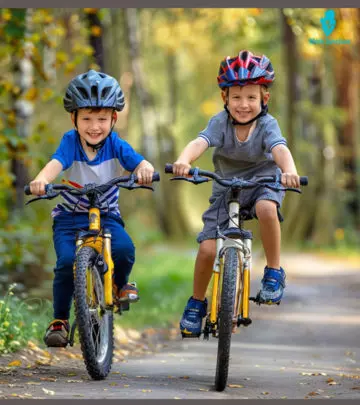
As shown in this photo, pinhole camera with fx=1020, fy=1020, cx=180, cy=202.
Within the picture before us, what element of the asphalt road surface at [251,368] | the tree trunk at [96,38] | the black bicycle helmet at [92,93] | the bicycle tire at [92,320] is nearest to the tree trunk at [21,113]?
the tree trunk at [96,38]

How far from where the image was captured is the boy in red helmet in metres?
7.05

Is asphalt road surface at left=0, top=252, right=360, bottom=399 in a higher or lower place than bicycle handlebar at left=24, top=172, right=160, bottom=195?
lower

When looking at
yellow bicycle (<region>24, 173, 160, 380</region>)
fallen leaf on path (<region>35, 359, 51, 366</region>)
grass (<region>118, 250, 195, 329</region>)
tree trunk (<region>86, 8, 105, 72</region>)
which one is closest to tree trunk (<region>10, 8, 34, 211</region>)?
tree trunk (<region>86, 8, 105, 72</region>)

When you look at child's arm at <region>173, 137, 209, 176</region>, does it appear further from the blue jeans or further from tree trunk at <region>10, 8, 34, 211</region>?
tree trunk at <region>10, 8, 34, 211</region>

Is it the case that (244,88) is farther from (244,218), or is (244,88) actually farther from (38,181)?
(38,181)

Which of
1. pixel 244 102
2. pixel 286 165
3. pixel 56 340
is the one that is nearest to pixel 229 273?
pixel 286 165

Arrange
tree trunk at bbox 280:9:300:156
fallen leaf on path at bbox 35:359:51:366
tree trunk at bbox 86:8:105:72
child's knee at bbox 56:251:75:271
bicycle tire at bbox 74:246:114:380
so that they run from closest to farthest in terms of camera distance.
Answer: bicycle tire at bbox 74:246:114:380 < child's knee at bbox 56:251:75:271 < fallen leaf on path at bbox 35:359:51:366 < tree trunk at bbox 86:8:105:72 < tree trunk at bbox 280:9:300:156

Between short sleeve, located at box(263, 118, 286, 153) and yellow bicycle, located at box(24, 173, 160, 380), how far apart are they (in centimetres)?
83

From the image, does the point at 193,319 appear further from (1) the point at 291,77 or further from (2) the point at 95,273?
(1) the point at 291,77

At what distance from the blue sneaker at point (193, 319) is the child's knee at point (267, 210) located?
0.82m

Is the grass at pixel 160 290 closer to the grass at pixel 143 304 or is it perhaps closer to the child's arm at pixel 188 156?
the grass at pixel 143 304

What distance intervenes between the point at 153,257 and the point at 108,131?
13253 mm

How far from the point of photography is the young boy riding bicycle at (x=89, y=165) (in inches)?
280

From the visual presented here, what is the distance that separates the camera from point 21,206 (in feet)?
50.2
